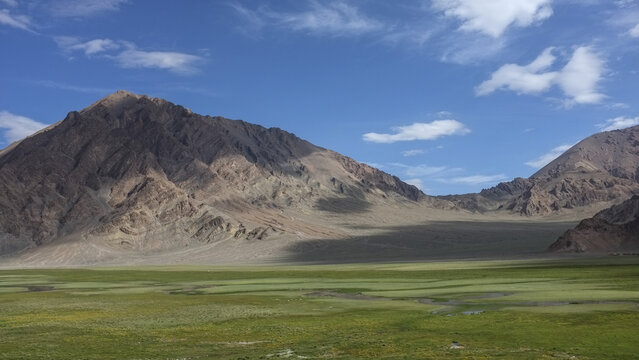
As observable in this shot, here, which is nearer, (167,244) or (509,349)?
(509,349)

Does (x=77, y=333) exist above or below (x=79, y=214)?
below

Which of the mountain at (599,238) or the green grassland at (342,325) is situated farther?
the mountain at (599,238)

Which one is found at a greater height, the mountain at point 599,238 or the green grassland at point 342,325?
the mountain at point 599,238

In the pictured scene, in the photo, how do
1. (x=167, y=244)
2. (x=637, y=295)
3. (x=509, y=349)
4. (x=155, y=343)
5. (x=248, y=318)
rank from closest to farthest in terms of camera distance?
(x=509, y=349) < (x=155, y=343) < (x=248, y=318) < (x=637, y=295) < (x=167, y=244)

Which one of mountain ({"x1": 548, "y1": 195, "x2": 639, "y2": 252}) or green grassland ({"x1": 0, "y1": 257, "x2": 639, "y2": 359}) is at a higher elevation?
mountain ({"x1": 548, "y1": 195, "x2": 639, "y2": 252})

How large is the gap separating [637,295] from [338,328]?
71.9 feet

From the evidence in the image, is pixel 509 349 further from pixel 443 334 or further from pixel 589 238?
Result: pixel 589 238

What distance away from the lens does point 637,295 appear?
40469mm

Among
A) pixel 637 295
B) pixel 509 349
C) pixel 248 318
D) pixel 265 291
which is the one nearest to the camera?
pixel 509 349

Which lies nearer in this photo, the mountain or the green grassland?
the green grassland

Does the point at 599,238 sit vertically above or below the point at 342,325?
above

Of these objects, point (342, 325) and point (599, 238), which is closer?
point (342, 325)

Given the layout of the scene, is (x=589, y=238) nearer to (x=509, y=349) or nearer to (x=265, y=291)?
(x=265, y=291)

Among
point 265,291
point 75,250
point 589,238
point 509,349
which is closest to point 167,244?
point 75,250
